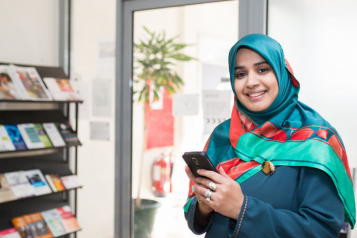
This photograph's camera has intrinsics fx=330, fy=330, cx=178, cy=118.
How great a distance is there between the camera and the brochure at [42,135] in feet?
8.35

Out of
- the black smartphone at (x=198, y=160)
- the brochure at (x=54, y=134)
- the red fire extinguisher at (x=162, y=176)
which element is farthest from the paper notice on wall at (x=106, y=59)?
the black smartphone at (x=198, y=160)

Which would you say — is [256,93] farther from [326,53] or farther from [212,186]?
[326,53]

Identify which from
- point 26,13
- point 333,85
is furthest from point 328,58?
point 26,13

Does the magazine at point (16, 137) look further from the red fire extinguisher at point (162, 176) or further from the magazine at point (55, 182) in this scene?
the red fire extinguisher at point (162, 176)

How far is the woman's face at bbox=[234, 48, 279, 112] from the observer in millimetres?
1182

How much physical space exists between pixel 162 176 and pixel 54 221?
36.9 inches

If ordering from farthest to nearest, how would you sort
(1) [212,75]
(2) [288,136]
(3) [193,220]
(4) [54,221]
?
(4) [54,221] → (1) [212,75] → (3) [193,220] → (2) [288,136]

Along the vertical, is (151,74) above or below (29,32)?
below

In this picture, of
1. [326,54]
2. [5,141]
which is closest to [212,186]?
[326,54]

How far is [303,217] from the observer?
1044mm

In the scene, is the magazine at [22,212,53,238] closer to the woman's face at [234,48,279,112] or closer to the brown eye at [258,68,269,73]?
the woman's face at [234,48,279,112]

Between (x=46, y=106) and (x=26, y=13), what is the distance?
78 cm

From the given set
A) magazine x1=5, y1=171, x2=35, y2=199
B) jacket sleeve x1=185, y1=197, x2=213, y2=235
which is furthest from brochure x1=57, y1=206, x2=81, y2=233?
jacket sleeve x1=185, y1=197, x2=213, y2=235

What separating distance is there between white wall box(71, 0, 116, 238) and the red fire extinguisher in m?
0.41
